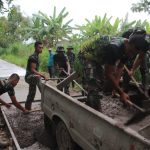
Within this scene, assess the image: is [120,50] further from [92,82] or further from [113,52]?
[92,82]

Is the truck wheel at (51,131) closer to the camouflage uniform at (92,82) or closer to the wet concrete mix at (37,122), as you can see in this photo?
the wet concrete mix at (37,122)

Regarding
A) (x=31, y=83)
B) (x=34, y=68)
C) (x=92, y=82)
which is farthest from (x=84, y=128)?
(x=31, y=83)

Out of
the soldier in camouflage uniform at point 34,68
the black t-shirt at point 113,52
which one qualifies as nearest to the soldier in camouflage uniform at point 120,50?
the black t-shirt at point 113,52

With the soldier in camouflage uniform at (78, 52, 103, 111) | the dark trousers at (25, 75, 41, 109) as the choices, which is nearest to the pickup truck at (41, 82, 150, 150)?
the soldier in camouflage uniform at (78, 52, 103, 111)

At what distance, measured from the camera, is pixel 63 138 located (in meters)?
5.25

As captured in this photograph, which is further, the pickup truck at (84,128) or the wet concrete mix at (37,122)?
the wet concrete mix at (37,122)

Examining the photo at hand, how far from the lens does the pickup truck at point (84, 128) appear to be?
321 cm

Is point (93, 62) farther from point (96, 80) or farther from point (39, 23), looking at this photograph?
point (39, 23)

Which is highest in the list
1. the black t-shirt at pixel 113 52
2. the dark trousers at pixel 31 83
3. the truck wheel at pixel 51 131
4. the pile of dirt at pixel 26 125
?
the black t-shirt at pixel 113 52

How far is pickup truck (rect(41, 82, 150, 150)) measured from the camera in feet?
10.5

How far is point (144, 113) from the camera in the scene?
10.9 ft

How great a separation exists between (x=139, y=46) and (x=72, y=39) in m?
12.9

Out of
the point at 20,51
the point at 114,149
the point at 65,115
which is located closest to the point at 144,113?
the point at 114,149

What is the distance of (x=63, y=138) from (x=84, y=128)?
4.04 feet
